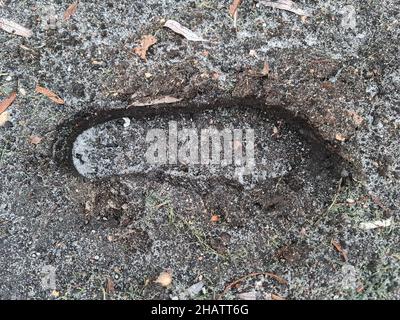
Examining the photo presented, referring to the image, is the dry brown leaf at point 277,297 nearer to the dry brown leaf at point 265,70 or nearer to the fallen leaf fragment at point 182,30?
the dry brown leaf at point 265,70

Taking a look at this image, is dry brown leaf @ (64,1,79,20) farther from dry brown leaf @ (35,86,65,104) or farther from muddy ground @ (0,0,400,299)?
dry brown leaf @ (35,86,65,104)

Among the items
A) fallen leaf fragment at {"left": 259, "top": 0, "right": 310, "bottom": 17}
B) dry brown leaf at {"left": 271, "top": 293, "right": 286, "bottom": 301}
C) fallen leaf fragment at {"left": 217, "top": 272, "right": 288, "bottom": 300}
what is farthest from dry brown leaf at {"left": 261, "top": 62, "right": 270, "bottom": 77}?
dry brown leaf at {"left": 271, "top": 293, "right": 286, "bottom": 301}

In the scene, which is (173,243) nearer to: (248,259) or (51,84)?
(248,259)

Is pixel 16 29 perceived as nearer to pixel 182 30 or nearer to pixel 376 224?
pixel 182 30

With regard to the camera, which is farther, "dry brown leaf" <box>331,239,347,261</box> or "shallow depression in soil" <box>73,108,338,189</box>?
"shallow depression in soil" <box>73,108,338,189</box>

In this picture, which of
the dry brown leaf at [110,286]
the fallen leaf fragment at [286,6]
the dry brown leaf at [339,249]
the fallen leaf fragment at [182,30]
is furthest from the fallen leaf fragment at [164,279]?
the fallen leaf fragment at [286,6]

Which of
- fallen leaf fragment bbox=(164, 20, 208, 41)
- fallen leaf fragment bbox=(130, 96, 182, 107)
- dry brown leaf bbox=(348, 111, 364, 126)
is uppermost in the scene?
fallen leaf fragment bbox=(164, 20, 208, 41)
